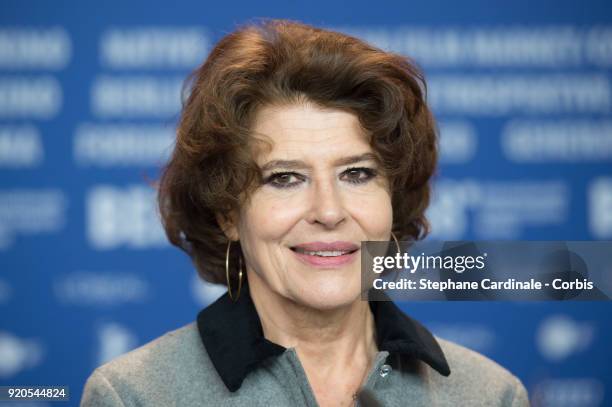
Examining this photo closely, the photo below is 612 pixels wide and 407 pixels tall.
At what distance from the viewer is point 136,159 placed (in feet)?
9.21

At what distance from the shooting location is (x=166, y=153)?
275cm

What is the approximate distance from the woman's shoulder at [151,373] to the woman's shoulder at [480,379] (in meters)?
0.48

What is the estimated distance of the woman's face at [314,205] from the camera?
1622 mm

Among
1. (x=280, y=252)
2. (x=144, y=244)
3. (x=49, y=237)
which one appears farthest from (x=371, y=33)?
(x=280, y=252)

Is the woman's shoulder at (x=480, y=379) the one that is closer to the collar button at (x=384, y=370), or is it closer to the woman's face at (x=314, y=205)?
the collar button at (x=384, y=370)

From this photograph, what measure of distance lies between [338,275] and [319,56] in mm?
391

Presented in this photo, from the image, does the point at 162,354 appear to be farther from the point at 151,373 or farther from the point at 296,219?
the point at 296,219

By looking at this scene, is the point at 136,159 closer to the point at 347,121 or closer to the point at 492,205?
the point at 492,205

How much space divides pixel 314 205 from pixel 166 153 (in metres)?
1.23

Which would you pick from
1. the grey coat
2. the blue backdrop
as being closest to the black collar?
the grey coat

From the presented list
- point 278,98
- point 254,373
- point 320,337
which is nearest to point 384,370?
point 320,337

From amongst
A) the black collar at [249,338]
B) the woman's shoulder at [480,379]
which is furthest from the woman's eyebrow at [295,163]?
the woman's shoulder at [480,379]

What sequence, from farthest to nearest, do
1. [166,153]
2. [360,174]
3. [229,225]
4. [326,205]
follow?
[166,153], [229,225], [360,174], [326,205]

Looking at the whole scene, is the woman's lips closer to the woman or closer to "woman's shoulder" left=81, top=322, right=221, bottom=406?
the woman
